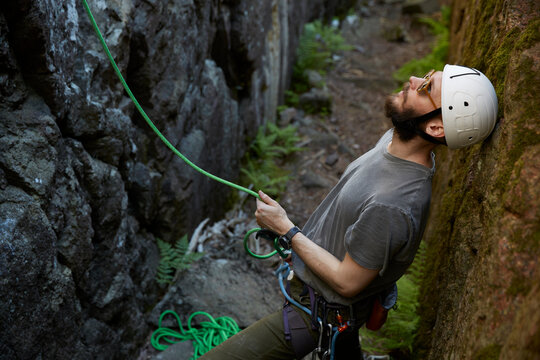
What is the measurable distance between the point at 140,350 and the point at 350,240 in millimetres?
2783

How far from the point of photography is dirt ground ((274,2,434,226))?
7.54m

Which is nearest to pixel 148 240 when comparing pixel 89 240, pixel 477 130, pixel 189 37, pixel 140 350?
pixel 140 350

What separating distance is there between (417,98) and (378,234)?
820 mm

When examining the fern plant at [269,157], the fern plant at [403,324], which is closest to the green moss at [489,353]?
the fern plant at [403,324]

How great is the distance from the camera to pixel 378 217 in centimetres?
232

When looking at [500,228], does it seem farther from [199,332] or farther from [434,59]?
[434,59]

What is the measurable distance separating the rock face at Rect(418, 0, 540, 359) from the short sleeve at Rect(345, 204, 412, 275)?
393mm

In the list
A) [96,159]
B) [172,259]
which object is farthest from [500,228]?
[172,259]

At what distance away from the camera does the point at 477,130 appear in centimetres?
237

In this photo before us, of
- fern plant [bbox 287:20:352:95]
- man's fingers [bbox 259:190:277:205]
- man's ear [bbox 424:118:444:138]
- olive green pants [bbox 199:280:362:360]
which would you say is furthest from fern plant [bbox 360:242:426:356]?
fern plant [bbox 287:20:352:95]

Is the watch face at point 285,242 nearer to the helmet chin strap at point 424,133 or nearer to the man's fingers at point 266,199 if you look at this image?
the man's fingers at point 266,199

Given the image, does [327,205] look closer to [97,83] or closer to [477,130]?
[477,130]

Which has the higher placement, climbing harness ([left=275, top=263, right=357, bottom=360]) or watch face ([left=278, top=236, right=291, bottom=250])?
watch face ([left=278, top=236, right=291, bottom=250])

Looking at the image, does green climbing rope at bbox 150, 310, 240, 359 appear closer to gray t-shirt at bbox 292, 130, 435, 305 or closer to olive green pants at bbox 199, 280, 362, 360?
olive green pants at bbox 199, 280, 362, 360
